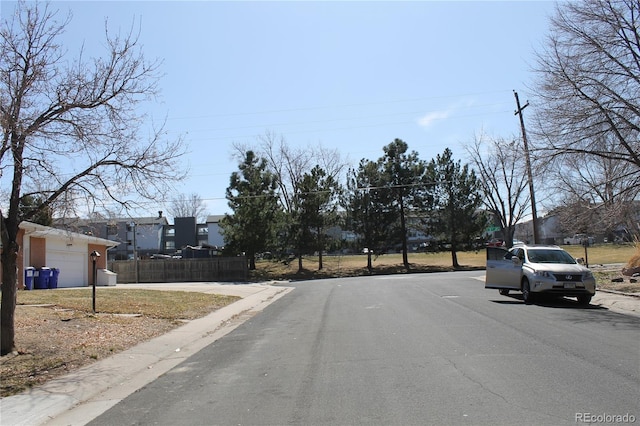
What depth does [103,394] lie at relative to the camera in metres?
7.20

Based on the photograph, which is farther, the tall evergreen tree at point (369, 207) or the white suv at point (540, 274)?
the tall evergreen tree at point (369, 207)

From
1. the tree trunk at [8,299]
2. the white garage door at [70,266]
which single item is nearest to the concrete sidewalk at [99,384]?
the tree trunk at [8,299]

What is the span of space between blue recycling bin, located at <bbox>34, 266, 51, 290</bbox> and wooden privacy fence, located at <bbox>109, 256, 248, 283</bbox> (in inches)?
630

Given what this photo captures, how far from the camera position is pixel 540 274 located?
15.1 metres

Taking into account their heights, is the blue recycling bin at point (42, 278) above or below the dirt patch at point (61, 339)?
above

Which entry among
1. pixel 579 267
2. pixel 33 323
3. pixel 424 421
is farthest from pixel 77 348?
pixel 579 267

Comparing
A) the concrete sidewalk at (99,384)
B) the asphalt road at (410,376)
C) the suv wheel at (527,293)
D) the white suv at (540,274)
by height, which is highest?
the white suv at (540,274)

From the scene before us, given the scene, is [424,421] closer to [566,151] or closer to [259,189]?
[566,151]

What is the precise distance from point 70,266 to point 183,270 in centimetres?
1289

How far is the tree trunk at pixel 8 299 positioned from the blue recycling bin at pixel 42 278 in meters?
18.0

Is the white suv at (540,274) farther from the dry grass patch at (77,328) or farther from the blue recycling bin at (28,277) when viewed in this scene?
the blue recycling bin at (28,277)

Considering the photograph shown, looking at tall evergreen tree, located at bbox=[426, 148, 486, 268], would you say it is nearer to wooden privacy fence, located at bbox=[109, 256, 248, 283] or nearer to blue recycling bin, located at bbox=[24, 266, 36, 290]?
wooden privacy fence, located at bbox=[109, 256, 248, 283]

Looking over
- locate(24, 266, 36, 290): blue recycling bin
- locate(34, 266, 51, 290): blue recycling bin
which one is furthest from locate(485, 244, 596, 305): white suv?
locate(34, 266, 51, 290): blue recycling bin

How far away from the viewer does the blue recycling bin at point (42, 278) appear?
25219mm
